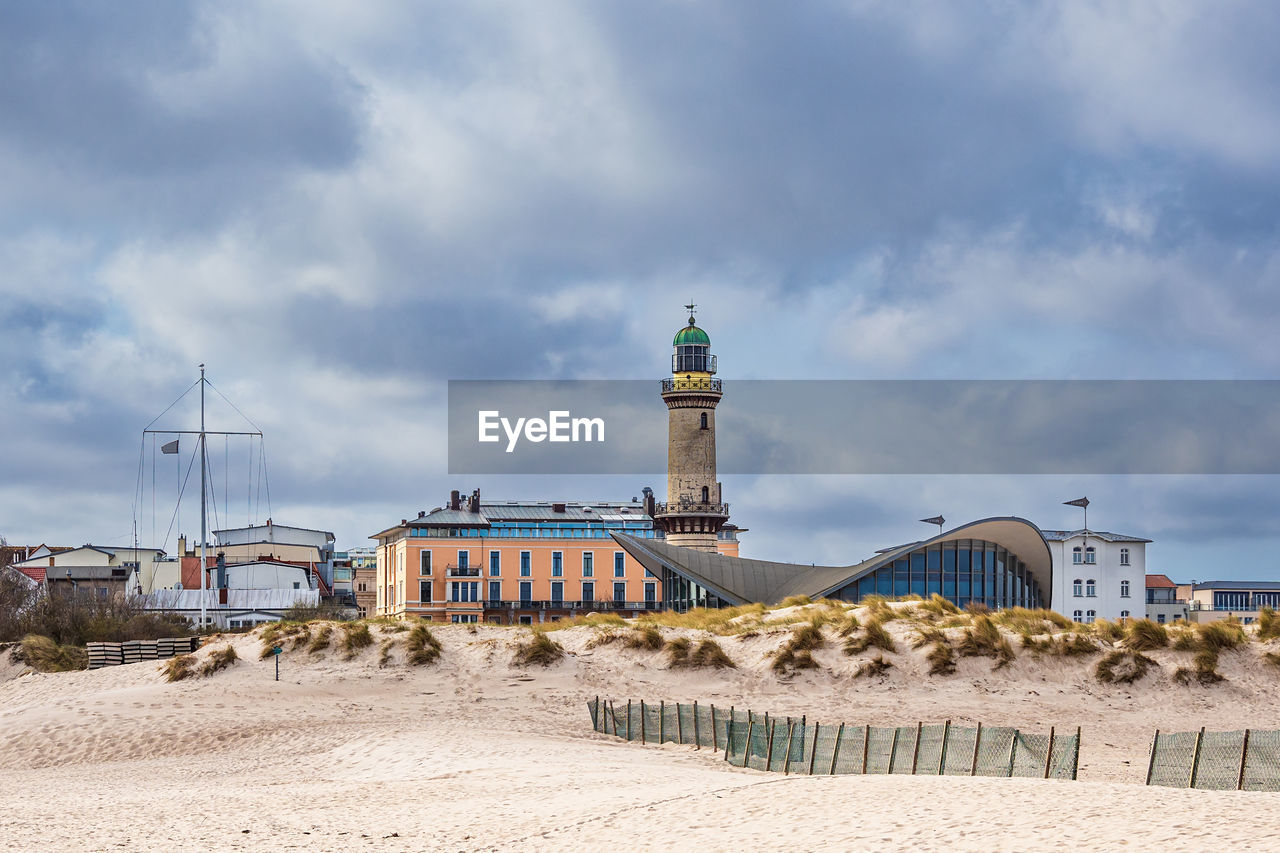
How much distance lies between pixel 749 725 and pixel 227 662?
64.3 ft

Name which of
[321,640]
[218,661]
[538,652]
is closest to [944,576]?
[538,652]

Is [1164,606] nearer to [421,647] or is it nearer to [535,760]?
[421,647]

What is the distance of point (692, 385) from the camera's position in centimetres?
8469

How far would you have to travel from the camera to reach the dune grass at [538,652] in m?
36.8

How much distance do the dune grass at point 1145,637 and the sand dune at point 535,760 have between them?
0.37 m

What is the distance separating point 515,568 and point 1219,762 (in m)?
78.7

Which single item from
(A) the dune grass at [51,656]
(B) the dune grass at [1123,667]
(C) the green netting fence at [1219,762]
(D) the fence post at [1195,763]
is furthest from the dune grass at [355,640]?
(D) the fence post at [1195,763]

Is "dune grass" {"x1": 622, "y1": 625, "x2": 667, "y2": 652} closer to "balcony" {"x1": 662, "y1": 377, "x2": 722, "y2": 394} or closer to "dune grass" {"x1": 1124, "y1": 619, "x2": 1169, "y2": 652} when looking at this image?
"dune grass" {"x1": 1124, "y1": 619, "x2": 1169, "y2": 652}

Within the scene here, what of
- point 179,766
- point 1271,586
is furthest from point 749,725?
point 1271,586

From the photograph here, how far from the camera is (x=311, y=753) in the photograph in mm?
26891

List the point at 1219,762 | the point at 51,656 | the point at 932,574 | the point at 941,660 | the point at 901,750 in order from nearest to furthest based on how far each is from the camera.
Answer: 1. the point at 1219,762
2. the point at 901,750
3. the point at 941,660
4. the point at 51,656
5. the point at 932,574

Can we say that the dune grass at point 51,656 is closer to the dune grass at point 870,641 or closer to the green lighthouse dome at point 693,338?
the dune grass at point 870,641

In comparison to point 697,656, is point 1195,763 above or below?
above

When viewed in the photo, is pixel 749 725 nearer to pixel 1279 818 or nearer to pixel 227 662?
pixel 1279 818
